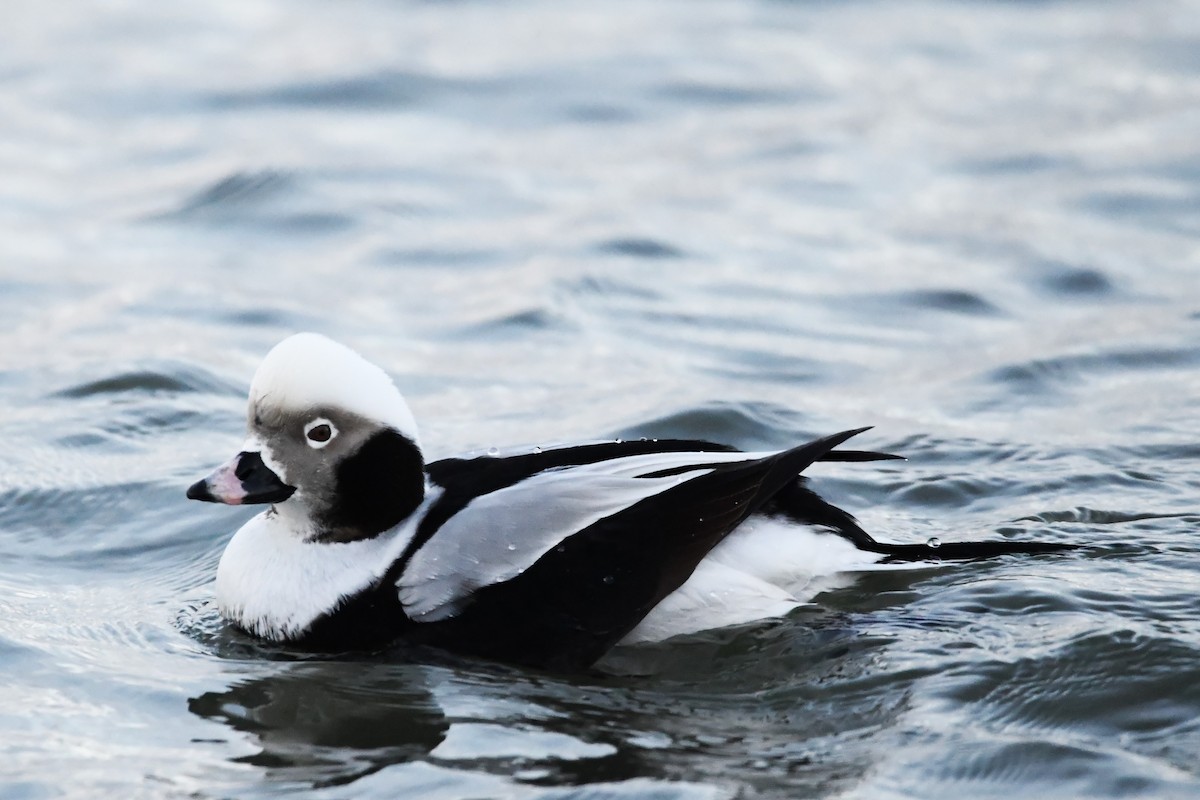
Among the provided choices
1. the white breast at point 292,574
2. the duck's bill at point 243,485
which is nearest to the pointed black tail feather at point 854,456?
the white breast at point 292,574

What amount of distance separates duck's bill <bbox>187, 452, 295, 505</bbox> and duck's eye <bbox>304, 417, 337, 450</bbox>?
0.14 m

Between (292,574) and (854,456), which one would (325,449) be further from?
(854,456)

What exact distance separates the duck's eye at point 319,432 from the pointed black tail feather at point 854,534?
1209mm

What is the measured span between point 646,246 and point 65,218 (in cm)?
321

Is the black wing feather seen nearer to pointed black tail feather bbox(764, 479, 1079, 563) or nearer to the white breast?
the white breast

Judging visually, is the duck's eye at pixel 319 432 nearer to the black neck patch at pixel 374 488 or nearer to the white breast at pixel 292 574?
the black neck patch at pixel 374 488

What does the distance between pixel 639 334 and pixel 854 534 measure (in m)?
3.36

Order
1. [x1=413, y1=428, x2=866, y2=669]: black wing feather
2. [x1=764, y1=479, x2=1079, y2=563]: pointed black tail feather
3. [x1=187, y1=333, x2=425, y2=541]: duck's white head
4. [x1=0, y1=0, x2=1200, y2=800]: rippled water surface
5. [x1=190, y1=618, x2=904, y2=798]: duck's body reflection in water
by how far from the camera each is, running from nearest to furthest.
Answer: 1. [x1=190, y1=618, x2=904, y2=798]: duck's body reflection in water
2. [x1=0, y1=0, x2=1200, y2=800]: rippled water surface
3. [x1=413, y1=428, x2=866, y2=669]: black wing feather
4. [x1=187, y1=333, x2=425, y2=541]: duck's white head
5. [x1=764, y1=479, x2=1079, y2=563]: pointed black tail feather

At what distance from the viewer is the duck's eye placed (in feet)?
15.4

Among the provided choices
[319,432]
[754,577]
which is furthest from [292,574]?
[754,577]

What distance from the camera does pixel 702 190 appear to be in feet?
33.6

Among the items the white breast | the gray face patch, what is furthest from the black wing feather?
the gray face patch

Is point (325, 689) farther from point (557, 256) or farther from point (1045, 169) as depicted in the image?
point (1045, 169)

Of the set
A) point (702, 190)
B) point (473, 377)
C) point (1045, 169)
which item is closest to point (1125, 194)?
point (1045, 169)
